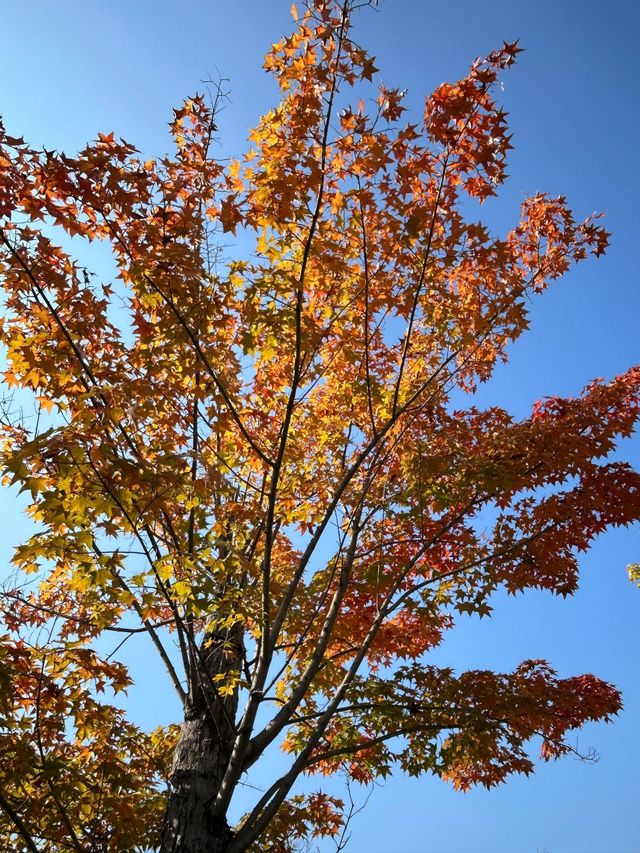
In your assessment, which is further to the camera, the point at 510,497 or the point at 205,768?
the point at 510,497

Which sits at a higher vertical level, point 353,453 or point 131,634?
point 353,453

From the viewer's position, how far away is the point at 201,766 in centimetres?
523

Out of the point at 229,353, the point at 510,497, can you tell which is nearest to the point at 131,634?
the point at 229,353

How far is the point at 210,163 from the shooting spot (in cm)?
499

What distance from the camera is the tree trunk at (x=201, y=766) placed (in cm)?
482

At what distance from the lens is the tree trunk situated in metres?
4.82

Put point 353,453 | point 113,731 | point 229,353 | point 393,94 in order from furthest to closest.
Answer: point 353,453 < point 113,731 < point 229,353 < point 393,94

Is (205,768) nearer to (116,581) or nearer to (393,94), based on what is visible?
(116,581)

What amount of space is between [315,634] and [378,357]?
2805 mm

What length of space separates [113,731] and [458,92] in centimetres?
607

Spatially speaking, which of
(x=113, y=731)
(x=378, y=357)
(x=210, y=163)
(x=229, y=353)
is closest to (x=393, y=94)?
(x=210, y=163)

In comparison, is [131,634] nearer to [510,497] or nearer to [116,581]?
[116,581]

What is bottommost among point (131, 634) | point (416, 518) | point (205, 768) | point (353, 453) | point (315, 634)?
point (205, 768)

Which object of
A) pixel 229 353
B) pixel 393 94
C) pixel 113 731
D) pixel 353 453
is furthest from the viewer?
pixel 353 453
